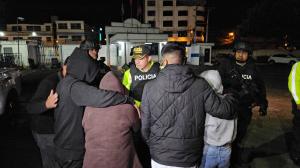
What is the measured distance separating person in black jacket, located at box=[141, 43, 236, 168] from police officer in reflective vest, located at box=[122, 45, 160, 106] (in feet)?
5.74

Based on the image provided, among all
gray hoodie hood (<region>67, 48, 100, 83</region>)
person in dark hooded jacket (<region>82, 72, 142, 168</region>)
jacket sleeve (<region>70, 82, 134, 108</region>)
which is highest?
gray hoodie hood (<region>67, 48, 100, 83</region>)

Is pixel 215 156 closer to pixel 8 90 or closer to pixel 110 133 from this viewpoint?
pixel 110 133

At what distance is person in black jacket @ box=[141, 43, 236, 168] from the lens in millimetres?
2389

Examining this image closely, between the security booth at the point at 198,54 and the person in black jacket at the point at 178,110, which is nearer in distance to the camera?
the person in black jacket at the point at 178,110

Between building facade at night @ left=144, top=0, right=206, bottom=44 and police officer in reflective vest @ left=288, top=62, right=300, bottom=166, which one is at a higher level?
building facade at night @ left=144, top=0, right=206, bottom=44

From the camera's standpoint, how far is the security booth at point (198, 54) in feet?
93.1

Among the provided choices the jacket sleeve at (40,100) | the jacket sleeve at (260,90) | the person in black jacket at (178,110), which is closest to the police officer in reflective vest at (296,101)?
the jacket sleeve at (260,90)

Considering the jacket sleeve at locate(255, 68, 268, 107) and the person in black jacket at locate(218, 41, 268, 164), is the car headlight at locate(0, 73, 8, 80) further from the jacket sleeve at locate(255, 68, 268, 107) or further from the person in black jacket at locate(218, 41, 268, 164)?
the jacket sleeve at locate(255, 68, 268, 107)

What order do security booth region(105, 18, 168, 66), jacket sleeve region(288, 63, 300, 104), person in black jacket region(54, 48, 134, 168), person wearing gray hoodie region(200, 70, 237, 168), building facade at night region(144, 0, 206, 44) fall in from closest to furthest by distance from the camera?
person in black jacket region(54, 48, 134, 168) → person wearing gray hoodie region(200, 70, 237, 168) → jacket sleeve region(288, 63, 300, 104) → security booth region(105, 18, 168, 66) → building facade at night region(144, 0, 206, 44)

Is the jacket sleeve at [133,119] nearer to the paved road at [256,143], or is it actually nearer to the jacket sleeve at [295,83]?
the jacket sleeve at [295,83]

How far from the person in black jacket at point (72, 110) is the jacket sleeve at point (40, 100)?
26cm

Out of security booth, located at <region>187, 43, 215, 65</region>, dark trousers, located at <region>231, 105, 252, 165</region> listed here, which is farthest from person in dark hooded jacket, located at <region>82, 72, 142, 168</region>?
security booth, located at <region>187, 43, 215, 65</region>

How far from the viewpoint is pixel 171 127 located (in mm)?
2453

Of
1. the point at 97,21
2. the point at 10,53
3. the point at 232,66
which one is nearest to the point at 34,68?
the point at 10,53
